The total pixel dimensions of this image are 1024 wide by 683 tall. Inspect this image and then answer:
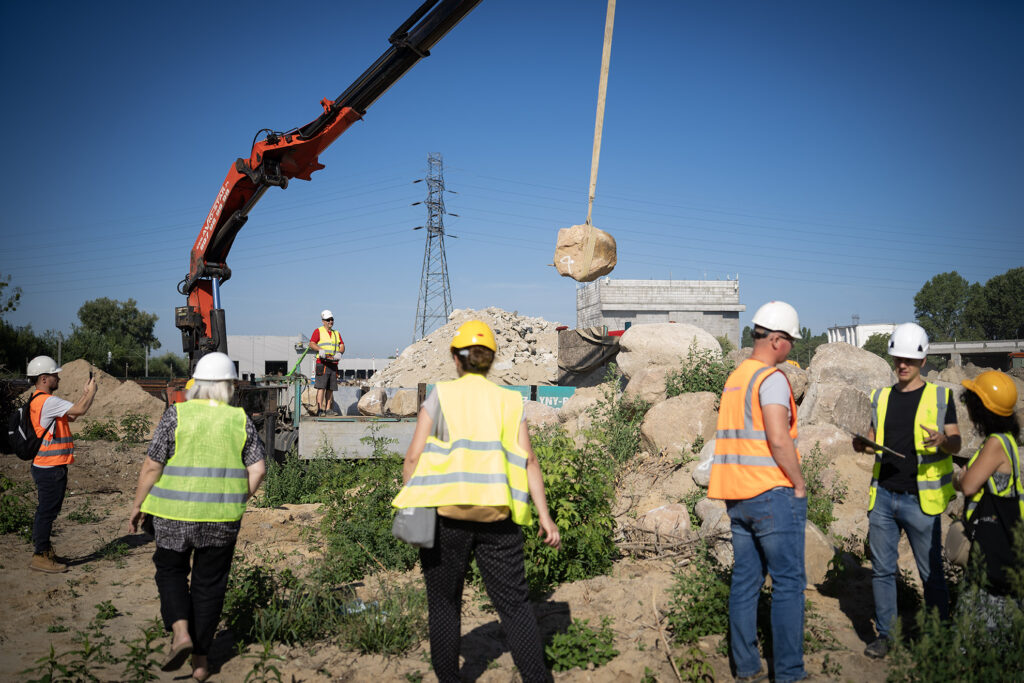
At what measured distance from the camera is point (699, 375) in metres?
9.37

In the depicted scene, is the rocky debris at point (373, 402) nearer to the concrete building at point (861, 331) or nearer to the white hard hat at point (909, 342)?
the white hard hat at point (909, 342)

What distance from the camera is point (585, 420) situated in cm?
1028

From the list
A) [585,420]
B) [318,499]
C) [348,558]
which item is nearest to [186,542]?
[348,558]

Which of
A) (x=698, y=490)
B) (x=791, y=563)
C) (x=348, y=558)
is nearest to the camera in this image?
(x=791, y=563)

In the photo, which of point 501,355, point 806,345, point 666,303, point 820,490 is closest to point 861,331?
point 806,345

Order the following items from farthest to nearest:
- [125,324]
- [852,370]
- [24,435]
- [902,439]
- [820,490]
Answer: [125,324] < [852,370] < [820,490] < [24,435] < [902,439]

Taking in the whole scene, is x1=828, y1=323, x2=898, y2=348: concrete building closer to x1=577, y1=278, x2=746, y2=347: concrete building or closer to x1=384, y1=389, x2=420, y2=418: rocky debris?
x1=577, y1=278, x2=746, y2=347: concrete building

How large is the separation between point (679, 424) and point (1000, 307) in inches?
2444

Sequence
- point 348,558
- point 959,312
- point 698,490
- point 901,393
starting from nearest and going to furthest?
point 901,393, point 348,558, point 698,490, point 959,312

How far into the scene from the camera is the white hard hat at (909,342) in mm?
3586

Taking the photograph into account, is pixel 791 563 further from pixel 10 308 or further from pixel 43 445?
pixel 10 308

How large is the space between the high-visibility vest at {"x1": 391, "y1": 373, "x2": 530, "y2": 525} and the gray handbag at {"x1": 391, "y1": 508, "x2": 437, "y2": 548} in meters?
0.03

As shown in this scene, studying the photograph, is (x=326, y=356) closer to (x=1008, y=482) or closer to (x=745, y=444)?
(x=745, y=444)

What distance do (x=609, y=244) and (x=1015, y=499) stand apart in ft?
12.4
